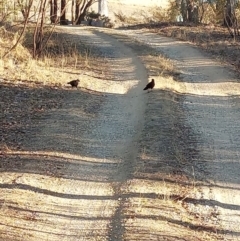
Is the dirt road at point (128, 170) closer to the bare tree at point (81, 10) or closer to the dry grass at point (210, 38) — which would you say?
the dry grass at point (210, 38)

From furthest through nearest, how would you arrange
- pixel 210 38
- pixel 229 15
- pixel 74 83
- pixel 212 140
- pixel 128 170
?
pixel 229 15, pixel 210 38, pixel 74 83, pixel 212 140, pixel 128 170

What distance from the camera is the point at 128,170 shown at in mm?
7781

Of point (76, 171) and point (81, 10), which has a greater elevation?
point (81, 10)

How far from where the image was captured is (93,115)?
36.1ft

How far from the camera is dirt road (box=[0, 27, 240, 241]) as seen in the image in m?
6.16

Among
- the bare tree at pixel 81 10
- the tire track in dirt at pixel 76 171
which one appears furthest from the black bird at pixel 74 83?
the bare tree at pixel 81 10

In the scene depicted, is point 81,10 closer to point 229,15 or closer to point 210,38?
point 229,15

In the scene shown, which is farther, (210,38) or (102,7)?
(102,7)

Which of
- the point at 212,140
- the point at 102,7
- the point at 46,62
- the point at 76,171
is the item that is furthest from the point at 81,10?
the point at 76,171

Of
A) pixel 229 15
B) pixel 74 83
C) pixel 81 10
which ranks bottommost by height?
pixel 74 83

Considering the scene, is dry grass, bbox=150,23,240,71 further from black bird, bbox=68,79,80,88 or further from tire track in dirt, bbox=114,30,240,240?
black bird, bbox=68,79,80,88

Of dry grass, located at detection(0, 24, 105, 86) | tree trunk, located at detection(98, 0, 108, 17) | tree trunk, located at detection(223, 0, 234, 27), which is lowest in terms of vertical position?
dry grass, located at detection(0, 24, 105, 86)

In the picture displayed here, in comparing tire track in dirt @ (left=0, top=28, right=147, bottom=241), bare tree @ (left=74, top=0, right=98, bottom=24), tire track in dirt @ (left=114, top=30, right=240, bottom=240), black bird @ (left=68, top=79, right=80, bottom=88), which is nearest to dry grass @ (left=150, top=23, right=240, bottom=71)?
tire track in dirt @ (left=114, top=30, right=240, bottom=240)

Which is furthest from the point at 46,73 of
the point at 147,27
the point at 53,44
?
the point at 147,27
